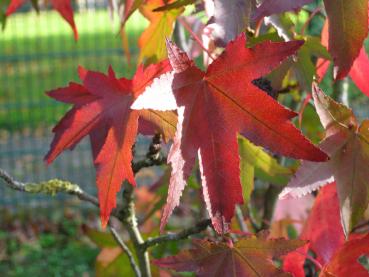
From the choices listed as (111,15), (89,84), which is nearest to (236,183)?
(89,84)

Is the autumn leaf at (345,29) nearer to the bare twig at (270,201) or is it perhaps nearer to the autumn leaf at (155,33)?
the autumn leaf at (155,33)

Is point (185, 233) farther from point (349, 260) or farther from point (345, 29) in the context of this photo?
point (345, 29)

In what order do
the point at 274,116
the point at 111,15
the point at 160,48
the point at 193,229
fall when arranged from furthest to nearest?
the point at 111,15, the point at 160,48, the point at 193,229, the point at 274,116

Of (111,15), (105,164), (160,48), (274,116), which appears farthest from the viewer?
(111,15)

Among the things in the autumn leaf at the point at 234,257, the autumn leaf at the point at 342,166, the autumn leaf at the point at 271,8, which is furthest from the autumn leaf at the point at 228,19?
the autumn leaf at the point at 234,257

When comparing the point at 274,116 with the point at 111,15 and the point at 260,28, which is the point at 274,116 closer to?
the point at 260,28

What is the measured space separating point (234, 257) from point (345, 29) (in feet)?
0.94

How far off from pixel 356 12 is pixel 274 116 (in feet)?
0.48

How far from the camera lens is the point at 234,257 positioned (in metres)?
0.86

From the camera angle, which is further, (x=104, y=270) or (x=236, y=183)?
(x=104, y=270)

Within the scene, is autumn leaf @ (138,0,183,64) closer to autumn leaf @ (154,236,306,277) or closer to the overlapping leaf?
the overlapping leaf

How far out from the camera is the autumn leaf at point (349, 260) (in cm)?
88

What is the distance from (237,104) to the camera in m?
0.76

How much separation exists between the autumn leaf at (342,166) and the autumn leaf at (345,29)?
0.05 metres
